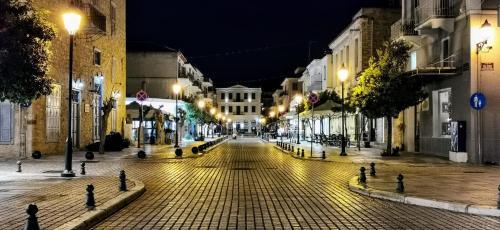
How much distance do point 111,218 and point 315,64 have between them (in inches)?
2768

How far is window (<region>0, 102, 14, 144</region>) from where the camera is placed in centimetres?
2873

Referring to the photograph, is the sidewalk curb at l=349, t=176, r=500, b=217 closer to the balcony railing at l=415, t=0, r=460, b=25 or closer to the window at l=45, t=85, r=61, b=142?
the balcony railing at l=415, t=0, r=460, b=25

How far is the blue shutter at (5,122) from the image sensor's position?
28734 mm

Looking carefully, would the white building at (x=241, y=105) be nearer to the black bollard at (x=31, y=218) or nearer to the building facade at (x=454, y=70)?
the building facade at (x=454, y=70)

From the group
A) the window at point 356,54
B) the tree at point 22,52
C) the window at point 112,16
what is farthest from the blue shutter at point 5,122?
the window at point 356,54

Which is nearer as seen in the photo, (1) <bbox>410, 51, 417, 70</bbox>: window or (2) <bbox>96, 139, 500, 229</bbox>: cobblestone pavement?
(2) <bbox>96, 139, 500, 229</bbox>: cobblestone pavement

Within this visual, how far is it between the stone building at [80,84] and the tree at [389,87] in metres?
14.8

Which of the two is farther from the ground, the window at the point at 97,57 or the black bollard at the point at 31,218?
the window at the point at 97,57

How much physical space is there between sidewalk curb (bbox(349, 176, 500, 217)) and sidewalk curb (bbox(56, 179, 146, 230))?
5285mm

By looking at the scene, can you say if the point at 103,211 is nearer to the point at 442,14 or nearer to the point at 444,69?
the point at 444,69

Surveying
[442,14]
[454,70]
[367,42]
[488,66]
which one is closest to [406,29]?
[442,14]

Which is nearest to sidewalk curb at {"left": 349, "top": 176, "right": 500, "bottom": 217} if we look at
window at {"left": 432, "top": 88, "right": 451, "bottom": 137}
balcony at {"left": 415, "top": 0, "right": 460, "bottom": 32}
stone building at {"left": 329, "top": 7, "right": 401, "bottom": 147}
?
balcony at {"left": 415, "top": 0, "right": 460, "bottom": 32}

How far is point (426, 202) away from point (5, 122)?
21.8 meters

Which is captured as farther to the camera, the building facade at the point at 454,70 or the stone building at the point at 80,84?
the stone building at the point at 80,84
